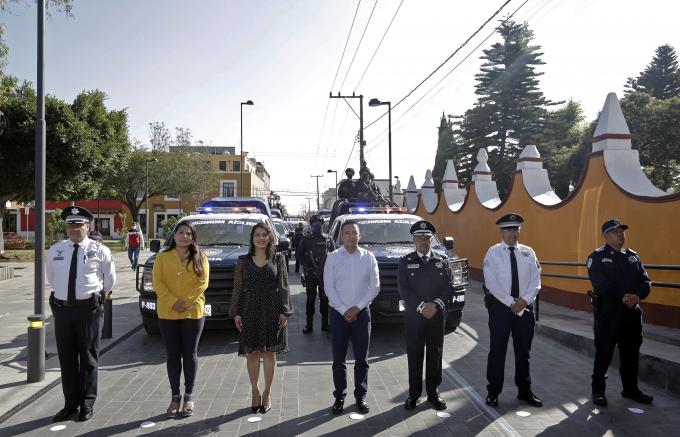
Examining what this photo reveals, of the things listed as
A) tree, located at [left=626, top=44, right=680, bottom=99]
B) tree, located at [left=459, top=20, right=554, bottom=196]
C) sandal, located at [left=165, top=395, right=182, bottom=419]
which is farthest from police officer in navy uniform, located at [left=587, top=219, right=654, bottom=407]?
tree, located at [left=626, top=44, right=680, bottom=99]

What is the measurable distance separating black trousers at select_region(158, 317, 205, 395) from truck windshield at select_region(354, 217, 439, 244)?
490 cm

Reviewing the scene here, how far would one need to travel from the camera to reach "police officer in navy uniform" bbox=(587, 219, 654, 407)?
17.8ft

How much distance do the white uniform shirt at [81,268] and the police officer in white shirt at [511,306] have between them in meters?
3.71

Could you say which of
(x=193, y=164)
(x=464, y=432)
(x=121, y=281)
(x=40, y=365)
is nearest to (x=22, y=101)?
(x=121, y=281)

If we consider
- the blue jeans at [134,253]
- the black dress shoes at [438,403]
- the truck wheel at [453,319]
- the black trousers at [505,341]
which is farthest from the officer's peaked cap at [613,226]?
the blue jeans at [134,253]

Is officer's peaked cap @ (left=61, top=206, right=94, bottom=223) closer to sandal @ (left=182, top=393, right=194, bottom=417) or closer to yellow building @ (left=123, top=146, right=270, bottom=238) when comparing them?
sandal @ (left=182, top=393, right=194, bottom=417)

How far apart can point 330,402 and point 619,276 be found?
10.1 ft

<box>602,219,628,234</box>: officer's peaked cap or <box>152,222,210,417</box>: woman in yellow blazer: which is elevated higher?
<box>602,219,628,234</box>: officer's peaked cap

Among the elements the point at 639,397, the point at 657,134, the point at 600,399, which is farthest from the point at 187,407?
the point at 657,134

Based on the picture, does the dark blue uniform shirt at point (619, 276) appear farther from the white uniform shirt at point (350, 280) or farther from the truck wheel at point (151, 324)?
the truck wheel at point (151, 324)

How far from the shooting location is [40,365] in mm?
6230

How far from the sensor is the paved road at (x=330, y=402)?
15.7 feet

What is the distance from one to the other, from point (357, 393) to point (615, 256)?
9.37 feet

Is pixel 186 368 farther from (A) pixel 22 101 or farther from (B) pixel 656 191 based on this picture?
(A) pixel 22 101
